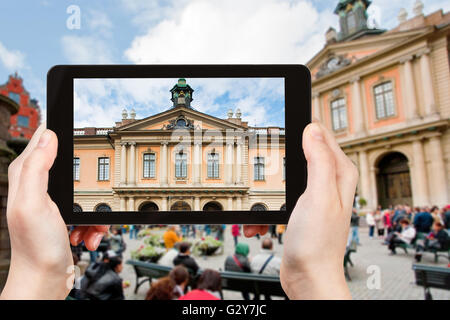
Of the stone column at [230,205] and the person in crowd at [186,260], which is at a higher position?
the stone column at [230,205]

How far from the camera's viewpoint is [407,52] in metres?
16.2

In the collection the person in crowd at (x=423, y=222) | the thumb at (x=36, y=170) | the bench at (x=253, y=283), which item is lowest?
the bench at (x=253, y=283)

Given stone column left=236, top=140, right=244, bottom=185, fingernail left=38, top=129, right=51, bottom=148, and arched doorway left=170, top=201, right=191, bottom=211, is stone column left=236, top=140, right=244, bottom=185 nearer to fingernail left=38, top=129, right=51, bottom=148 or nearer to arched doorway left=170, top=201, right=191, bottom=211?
arched doorway left=170, top=201, right=191, bottom=211

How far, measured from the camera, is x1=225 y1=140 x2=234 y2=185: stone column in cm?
114

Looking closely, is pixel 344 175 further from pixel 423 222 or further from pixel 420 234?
pixel 423 222

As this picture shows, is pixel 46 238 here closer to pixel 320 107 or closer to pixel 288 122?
pixel 288 122

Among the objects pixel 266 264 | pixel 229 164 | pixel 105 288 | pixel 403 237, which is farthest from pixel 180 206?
pixel 403 237

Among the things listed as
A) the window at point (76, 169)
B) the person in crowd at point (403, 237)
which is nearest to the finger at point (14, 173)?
the window at point (76, 169)

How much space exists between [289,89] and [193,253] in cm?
927

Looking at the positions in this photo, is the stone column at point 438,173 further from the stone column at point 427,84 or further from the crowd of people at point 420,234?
the crowd of people at point 420,234

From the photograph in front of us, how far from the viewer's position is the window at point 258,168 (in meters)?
1.12

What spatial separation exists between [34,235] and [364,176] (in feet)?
58.0

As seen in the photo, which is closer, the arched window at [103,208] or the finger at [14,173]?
the finger at [14,173]
